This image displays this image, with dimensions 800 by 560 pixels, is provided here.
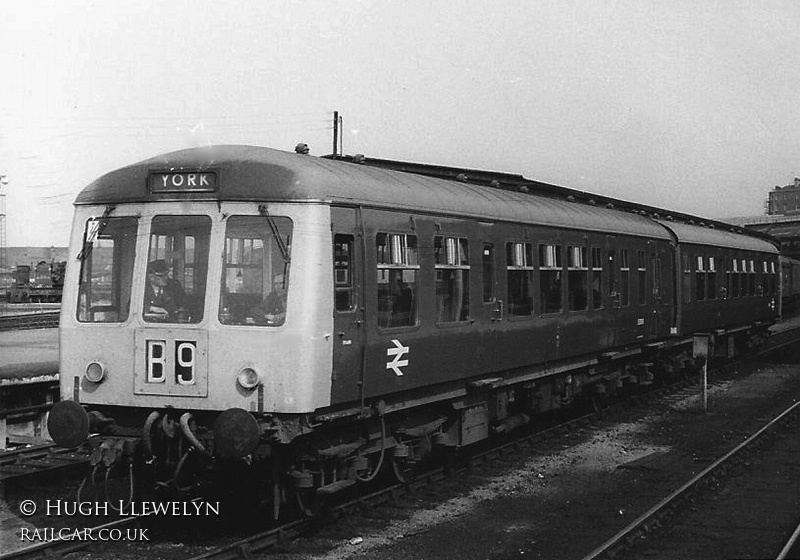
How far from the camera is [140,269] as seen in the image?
8.73 m

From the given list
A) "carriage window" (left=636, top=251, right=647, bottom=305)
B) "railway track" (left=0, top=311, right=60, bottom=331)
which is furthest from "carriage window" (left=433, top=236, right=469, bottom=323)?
"railway track" (left=0, top=311, right=60, bottom=331)

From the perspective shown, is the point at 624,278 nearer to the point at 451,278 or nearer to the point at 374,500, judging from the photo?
the point at 451,278

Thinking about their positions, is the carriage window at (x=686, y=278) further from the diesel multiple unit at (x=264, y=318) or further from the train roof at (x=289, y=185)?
the diesel multiple unit at (x=264, y=318)

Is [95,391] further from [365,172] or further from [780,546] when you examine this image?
[780,546]

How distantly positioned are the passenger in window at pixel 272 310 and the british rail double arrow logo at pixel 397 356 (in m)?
1.50

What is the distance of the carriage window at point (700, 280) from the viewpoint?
69.8ft

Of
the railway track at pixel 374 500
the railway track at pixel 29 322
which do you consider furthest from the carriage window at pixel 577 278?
the railway track at pixel 29 322

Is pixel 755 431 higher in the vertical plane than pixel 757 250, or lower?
lower

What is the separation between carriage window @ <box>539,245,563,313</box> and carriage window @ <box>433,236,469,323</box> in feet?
7.96

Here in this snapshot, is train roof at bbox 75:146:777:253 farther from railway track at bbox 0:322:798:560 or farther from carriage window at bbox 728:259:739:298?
carriage window at bbox 728:259:739:298

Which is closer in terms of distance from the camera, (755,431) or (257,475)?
(257,475)

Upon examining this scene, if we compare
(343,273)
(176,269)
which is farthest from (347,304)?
(176,269)

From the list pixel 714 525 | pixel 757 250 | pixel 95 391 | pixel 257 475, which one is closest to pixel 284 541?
pixel 257 475

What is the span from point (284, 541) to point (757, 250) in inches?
880
